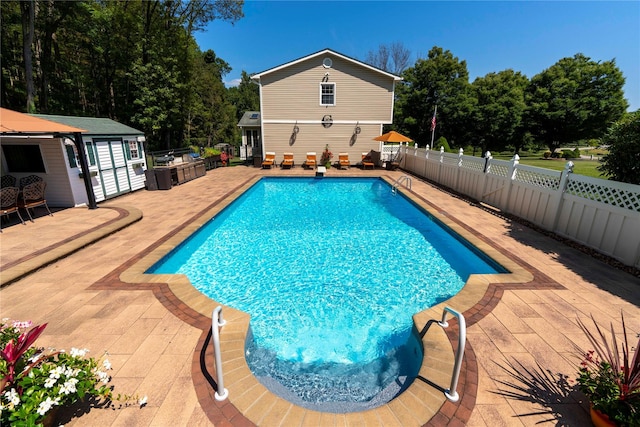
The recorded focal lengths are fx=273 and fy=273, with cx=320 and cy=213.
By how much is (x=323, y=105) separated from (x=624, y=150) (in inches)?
612

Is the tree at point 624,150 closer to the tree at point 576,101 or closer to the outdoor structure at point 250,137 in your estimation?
the outdoor structure at point 250,137

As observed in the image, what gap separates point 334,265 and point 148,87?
68.8ft

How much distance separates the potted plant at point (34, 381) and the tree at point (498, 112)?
35471 millimetres

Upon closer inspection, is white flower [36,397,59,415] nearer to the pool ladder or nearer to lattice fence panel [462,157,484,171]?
lattice fence panel [462,157,484,171]

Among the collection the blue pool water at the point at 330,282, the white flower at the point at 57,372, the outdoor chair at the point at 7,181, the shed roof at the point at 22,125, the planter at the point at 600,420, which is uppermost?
the shed roof at the point at 22,125

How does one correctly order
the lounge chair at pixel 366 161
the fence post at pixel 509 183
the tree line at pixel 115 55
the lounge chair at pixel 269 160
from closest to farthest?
the fence post at pixel 509 183 → the lounge chair at pixel 366 161 → the lounge chair at pixel 269 160 → the tree line at pixel 115 55

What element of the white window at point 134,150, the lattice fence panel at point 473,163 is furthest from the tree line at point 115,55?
the lattice fence panel at point 473,163

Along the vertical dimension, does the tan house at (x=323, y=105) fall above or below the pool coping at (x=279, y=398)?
above

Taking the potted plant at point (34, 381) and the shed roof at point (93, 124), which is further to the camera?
the shed roof at point (93, 124)

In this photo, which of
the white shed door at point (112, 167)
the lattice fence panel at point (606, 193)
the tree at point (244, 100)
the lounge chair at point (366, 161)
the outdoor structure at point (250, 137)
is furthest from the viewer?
the tree at point (244, 100)

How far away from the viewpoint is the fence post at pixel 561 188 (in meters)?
6.70

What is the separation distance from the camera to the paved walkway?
2682 mm

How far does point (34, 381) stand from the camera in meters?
2.27

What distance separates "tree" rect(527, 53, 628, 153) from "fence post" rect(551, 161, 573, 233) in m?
30.6
